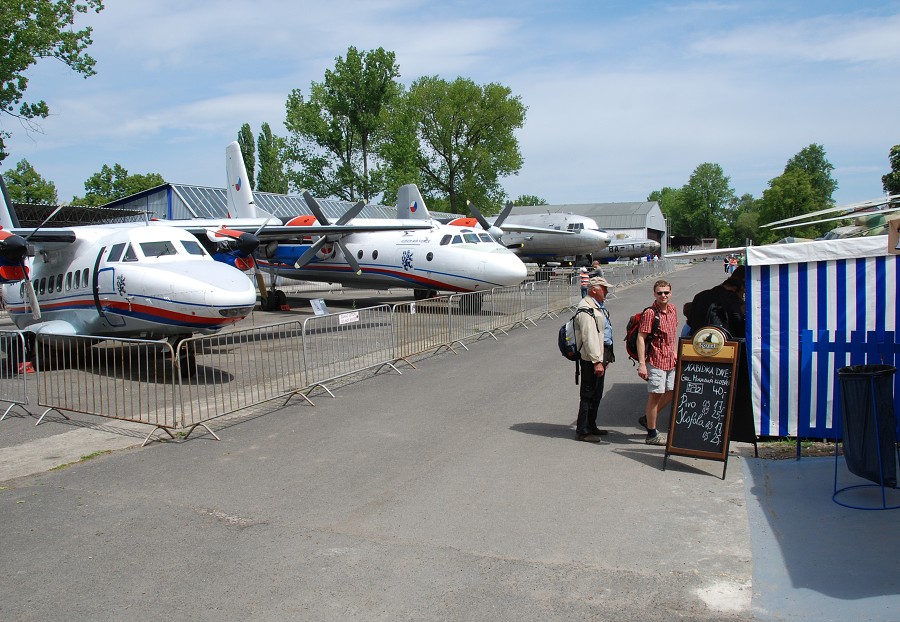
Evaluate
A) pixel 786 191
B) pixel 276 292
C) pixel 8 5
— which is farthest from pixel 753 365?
pixel 786 191

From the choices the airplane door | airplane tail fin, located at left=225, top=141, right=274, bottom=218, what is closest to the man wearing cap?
the airplane door

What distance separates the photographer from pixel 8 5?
Answer: 88.5ft

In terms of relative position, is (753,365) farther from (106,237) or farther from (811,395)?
(106,237)

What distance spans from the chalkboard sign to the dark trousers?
100 centimetres

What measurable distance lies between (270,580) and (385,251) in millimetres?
18546

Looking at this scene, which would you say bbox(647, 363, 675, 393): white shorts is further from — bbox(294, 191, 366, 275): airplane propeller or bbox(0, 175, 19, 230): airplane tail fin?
bbox(294, 191, 366, 275): airplane propeller

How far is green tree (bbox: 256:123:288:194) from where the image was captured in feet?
235

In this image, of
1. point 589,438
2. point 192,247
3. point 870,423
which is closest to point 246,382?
point 192,247

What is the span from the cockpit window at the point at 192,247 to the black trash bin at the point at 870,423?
11.2m

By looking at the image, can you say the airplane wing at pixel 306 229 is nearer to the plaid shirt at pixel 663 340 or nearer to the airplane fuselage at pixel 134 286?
the airplane fuselage at pixel 134 286

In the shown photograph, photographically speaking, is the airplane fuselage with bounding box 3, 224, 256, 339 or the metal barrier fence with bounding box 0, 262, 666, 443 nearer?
the metal barrier fence with bounding box 0, 262, 666, 443

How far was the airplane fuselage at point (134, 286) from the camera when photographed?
11500 millimetres

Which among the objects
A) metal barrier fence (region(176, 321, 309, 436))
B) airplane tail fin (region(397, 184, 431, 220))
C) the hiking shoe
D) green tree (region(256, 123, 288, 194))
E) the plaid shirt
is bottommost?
the hiking shoe

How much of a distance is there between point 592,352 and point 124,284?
9.14 m
